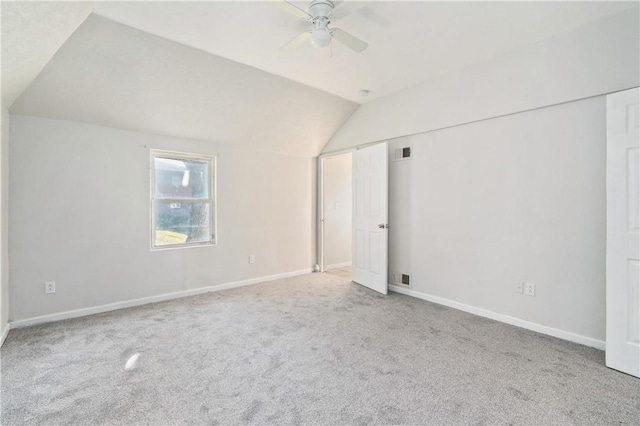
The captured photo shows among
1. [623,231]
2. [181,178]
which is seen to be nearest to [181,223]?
[181,178]

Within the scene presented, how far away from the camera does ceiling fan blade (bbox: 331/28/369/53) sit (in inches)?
83.2

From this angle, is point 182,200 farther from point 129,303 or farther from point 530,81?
point 530,81

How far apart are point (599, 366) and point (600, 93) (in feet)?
7.05

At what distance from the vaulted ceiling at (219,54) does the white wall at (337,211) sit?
186cm

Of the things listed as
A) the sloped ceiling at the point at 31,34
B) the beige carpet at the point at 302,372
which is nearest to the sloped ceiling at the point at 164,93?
the sloped ceiling at the point at 31,34

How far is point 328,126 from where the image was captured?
15.4ft

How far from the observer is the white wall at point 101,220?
2975mm

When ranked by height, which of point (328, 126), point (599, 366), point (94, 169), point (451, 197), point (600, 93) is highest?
point (328, 126)

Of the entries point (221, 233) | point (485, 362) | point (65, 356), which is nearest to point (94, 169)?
point (221, 233)

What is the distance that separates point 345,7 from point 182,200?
306 centimetres

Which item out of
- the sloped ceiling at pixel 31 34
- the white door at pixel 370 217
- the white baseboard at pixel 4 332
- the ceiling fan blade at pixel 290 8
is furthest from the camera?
the white door at pixel 370 217

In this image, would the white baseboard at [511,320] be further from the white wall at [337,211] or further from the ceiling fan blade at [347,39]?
the ceiling fan blade at [347,39]

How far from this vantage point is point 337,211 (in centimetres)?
579

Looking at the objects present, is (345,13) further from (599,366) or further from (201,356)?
(599,366)
